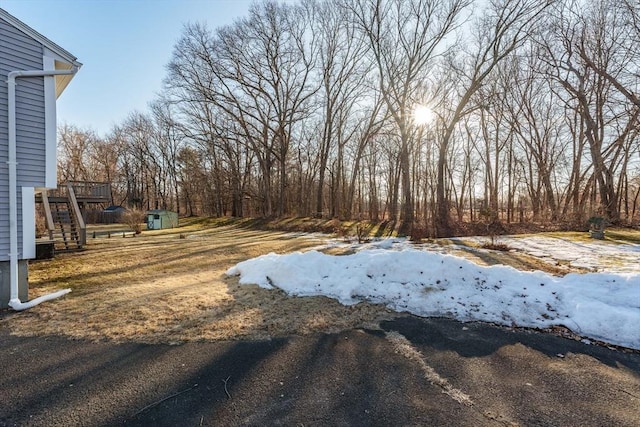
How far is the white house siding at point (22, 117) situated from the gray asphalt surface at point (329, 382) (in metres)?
A: 2.60

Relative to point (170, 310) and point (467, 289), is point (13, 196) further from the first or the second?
point (467, 289)

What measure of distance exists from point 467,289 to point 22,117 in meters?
7.91

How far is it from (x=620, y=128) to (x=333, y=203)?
1758cm

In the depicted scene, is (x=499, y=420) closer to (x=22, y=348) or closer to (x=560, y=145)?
(x=22, y=348)

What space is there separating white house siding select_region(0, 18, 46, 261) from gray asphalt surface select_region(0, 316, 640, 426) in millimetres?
2597

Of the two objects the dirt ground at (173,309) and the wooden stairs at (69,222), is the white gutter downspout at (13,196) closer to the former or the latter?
the dirt ground at (173,309)

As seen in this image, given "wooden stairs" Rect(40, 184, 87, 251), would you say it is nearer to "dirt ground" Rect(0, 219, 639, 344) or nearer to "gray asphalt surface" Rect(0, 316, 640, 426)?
"dirt ground" Rect(0, 219, 639, 344)

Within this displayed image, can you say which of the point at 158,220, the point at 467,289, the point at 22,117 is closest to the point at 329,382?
the point at 467,289

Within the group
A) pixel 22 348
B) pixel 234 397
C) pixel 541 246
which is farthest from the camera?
pixel 541 246

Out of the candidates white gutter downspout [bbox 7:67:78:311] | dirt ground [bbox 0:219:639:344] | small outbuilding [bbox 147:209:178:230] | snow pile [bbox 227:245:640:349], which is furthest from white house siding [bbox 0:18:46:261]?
small outbuilding [bbox 147:209:178:230]

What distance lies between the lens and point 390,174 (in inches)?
1127

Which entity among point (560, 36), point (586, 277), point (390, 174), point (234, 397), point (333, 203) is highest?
point (560, 36)

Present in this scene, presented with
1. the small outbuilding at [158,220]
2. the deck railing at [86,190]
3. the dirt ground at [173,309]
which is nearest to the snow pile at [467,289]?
the dirt ground at [173,309]

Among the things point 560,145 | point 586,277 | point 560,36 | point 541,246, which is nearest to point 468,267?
point 586,277
